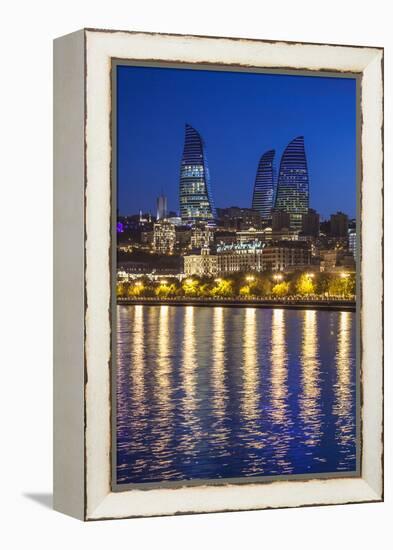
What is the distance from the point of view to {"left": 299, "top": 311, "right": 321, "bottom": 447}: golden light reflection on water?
8.13 meters

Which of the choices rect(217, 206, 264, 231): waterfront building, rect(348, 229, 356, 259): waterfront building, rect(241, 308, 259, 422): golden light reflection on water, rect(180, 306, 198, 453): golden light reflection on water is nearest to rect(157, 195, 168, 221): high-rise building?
rect(217, 206, 264, 231): waterfront building

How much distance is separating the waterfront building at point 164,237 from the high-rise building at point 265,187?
19.3 inches

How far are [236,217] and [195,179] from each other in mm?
354

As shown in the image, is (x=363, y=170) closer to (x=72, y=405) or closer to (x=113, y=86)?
(x=113, y=86)

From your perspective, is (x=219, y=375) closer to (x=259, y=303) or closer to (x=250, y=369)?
(x=250, y=369)

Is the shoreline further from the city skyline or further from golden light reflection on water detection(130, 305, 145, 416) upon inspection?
the city skyline

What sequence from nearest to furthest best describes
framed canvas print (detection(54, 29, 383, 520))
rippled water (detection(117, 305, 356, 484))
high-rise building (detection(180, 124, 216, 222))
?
framed canvas print (detection(54, 29, 383, 520)) → rippled water (detection(117, 305, 356, 484)) → high-rise building (detection(180, 124, 216, 222))

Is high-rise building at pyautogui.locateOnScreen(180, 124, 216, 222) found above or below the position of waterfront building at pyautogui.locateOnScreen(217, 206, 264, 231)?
above

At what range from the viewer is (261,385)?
8195 millimetres

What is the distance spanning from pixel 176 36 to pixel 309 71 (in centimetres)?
80

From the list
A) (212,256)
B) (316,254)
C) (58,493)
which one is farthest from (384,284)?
(58,493)

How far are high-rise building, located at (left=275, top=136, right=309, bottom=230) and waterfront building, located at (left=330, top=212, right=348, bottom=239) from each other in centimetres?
16

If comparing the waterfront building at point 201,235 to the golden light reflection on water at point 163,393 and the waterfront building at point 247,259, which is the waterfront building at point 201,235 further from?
the golden light reflection on water at point 163,393

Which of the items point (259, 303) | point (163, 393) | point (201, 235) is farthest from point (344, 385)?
point (201, 235)
